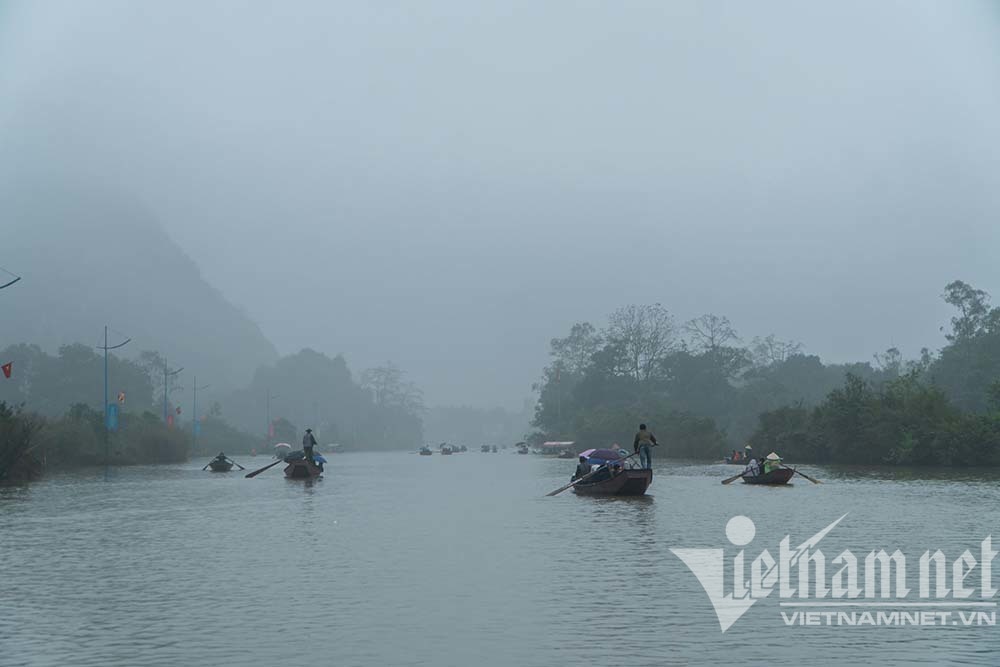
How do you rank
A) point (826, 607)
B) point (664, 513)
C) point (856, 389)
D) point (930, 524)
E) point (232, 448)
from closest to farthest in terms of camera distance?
point (826, 607) < point (930, 524) < point (664, 513) < point (856, 389) < point (232, 448)

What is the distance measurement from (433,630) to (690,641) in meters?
3.57

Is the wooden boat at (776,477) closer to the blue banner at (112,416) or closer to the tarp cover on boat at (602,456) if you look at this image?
the tarp cover on boat at (602,456)

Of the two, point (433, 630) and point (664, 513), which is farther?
point (664, 513)

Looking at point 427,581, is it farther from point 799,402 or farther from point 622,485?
point 799,402

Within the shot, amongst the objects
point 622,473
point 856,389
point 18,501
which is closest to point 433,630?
point 622,473

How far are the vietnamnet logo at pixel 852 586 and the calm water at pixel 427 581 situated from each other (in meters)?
0.45

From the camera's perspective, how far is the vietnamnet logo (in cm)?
1598

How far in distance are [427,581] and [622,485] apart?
2504 centimetres

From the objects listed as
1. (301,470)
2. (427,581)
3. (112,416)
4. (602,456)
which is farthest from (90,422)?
(427,581)

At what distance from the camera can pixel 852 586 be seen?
61.0 feet

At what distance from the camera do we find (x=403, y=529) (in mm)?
30234

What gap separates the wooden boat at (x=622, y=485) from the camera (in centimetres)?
4353

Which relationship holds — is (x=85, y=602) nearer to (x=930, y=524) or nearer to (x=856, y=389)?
(x=930, y=524)

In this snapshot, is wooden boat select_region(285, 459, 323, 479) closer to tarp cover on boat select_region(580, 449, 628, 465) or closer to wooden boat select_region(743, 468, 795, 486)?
tarp cover on boat select_region(580, 449, 628, 465)
